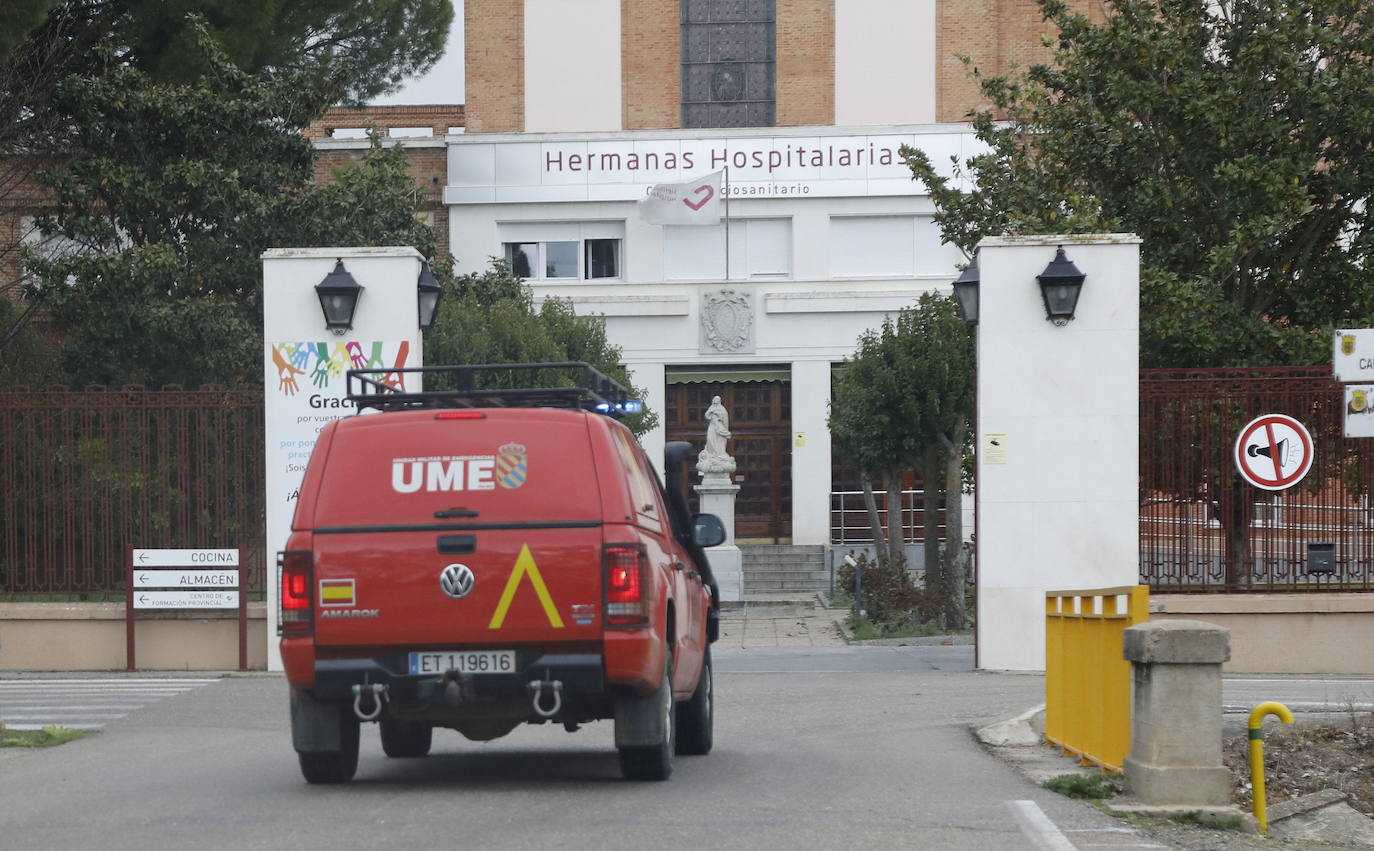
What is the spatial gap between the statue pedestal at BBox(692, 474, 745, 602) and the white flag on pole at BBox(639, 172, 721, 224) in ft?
20.6

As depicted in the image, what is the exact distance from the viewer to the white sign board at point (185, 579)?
692 inches

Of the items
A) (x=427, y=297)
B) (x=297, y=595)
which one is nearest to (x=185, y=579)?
(x=427, y=297)

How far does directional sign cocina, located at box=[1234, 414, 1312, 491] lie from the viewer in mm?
16609

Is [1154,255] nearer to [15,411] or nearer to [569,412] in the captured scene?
[15,411]

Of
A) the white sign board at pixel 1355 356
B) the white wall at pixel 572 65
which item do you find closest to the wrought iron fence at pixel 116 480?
the white sign board at pixel 1355 356

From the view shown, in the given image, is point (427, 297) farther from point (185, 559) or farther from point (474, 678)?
point (474, 678)

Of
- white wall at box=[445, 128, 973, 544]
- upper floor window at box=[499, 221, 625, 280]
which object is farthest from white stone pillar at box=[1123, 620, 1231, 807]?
upper floor window at box=[499, 221, 625, 280]

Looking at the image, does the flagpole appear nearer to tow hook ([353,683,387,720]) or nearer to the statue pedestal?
the statue pedestal

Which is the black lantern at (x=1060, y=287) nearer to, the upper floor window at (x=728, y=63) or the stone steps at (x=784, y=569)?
the stone steps at (x=784, y=569)

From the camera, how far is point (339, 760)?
9.53m

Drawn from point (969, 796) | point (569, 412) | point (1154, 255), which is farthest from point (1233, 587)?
point (569, 412)

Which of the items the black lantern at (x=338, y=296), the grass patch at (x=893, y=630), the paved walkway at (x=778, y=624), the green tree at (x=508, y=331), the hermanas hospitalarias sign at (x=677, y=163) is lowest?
the paved walkway at (x=778, y=624)

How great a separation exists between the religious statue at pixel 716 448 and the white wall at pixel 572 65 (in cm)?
942

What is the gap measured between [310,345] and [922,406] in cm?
1253
